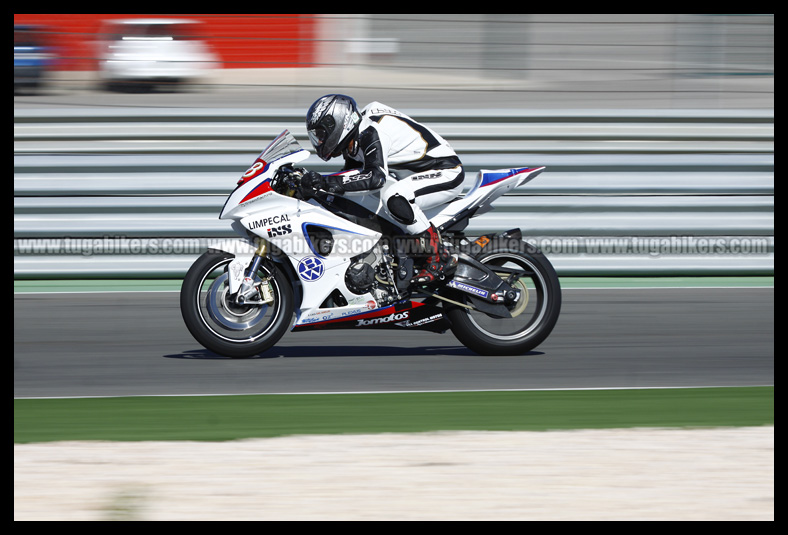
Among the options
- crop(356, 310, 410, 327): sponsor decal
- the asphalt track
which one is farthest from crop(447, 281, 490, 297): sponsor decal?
the asphalt track

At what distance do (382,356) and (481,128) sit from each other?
5267mm

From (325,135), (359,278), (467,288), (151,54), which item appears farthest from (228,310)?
(151,54)

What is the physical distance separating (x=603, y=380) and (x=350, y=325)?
160 cm

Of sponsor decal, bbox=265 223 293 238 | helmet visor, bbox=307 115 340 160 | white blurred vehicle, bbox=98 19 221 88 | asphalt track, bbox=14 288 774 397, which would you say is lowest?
asphalt track, bbox=14 288 774 397

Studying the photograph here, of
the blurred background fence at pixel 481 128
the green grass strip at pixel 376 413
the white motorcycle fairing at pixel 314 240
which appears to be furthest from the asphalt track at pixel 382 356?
the blurred background fence at pixel 481 128

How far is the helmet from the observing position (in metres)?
6.47

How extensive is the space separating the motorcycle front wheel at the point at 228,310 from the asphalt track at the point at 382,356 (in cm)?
15

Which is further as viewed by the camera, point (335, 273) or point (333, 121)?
point (335, 273)

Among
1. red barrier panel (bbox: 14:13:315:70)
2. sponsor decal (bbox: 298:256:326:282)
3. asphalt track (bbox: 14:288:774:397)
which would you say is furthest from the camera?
red barrier panel (bbox: 14:13:315:70)

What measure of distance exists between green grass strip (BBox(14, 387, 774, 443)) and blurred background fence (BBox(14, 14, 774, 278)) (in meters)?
4.55

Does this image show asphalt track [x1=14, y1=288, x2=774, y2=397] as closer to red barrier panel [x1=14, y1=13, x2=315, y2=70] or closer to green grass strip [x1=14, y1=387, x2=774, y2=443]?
green grass strip [x1=14, y1=387, x2=774, y2=443]

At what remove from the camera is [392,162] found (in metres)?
6.72

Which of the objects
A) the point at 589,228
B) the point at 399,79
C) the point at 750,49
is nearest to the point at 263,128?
the point at 399,79

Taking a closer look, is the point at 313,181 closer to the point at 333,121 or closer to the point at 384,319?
the point at 333,121
